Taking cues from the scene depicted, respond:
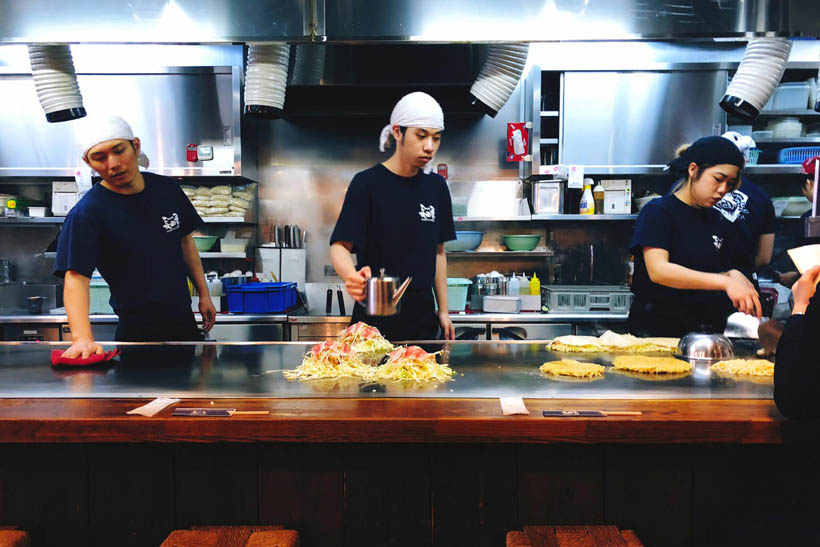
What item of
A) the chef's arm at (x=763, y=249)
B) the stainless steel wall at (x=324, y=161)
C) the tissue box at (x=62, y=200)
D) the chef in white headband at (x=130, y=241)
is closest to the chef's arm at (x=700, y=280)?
the chef's arm at (x=763, y=249)

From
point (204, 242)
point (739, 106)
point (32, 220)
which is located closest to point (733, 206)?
point (739, 106)

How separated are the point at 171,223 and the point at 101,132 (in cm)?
51

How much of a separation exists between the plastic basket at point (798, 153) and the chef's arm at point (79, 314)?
4.97 metres

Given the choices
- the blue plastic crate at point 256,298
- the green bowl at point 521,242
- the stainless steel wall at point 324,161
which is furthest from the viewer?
the stainless steel wall at point 324,161

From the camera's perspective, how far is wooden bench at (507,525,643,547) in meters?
1.45

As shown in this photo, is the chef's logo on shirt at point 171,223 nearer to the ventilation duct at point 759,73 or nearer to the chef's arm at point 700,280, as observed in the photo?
the chef's arm at point 700,280

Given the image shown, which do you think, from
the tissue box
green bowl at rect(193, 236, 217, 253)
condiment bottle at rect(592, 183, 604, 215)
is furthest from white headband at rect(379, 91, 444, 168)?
the tissue box

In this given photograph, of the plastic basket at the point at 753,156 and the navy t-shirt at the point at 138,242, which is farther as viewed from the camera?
the plastic basket at the point at 753,156

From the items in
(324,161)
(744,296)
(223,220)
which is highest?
(324,161)

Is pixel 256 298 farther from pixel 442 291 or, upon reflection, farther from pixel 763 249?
pixel 763 249

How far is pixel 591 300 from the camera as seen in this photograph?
15.2 feet

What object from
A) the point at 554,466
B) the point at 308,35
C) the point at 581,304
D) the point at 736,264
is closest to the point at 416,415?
the point at 554,466

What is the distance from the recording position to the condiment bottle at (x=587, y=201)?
489cm

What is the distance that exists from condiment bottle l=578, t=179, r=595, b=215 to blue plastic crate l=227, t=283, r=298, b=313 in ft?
7.94
